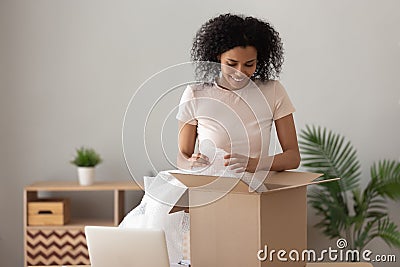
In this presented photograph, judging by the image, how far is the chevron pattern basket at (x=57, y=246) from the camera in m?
3.96

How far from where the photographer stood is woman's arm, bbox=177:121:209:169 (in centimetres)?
179

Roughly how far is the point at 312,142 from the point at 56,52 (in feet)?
5.07

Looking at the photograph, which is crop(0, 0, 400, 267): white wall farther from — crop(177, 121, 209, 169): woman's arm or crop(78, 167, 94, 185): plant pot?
crop(177, 121, 209, 169): woman's arm

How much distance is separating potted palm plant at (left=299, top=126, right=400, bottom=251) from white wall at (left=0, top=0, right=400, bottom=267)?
17cm

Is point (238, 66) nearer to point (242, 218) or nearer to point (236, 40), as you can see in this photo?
point (236, 40)

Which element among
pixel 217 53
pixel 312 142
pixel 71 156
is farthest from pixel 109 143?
pixel 217 53

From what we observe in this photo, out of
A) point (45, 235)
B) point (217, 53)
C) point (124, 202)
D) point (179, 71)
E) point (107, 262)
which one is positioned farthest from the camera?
point (124, 202)

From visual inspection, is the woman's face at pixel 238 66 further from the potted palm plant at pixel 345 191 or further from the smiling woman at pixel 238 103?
the potted palm plant at pixel 345 191

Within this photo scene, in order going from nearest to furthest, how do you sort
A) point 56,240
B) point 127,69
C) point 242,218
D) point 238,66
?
Answer: point 242,218
point 238,66
point 56,240
point 127,69

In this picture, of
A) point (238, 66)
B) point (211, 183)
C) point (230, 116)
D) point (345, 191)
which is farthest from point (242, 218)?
point (345, 191)

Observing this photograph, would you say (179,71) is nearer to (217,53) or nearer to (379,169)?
(217,53)

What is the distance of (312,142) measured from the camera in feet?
13.1

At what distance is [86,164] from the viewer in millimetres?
4047

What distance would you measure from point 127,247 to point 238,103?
439 mm
